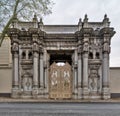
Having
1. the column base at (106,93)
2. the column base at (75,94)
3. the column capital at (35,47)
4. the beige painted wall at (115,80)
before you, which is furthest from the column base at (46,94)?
the beige painted wall at (115,80)

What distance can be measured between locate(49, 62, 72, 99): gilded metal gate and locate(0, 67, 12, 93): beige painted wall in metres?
4.29

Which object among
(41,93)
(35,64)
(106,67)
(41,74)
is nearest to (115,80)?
(106,67)

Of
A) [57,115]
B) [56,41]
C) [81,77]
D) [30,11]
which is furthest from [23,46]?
[57,115]

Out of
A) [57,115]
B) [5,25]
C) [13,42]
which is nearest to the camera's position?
[57,115]

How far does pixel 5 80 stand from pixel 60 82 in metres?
5.81

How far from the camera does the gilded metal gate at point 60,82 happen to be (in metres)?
36.2

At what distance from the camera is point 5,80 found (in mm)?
37844

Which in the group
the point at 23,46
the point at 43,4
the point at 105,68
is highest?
the point at 43,4

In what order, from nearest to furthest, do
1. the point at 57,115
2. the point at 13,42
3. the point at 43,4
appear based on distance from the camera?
the point at 57,115 → the point at 43,4 → the point at 13,42

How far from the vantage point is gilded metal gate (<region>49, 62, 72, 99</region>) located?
3625 cm

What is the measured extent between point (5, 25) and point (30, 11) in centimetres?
245

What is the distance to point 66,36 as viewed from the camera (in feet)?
121

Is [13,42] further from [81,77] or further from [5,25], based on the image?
[5,25]

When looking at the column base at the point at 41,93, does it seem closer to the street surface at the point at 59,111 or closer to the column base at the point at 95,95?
the column base at the point at 95,95
